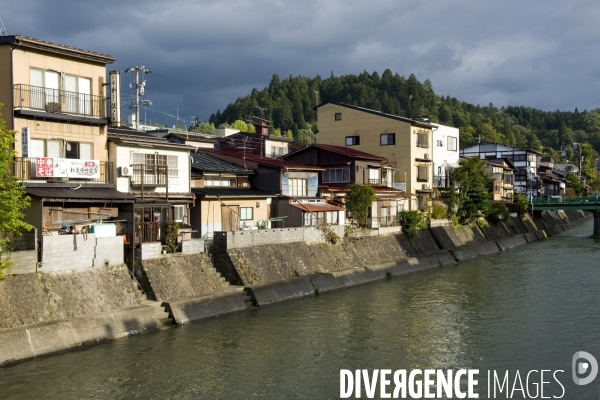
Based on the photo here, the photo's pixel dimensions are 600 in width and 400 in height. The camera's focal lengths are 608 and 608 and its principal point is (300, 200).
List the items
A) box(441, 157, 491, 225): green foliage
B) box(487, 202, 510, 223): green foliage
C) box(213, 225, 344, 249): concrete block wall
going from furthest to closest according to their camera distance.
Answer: box(487, 202, 510, 223): green foliage, box(441, 157, 491, 225): green foliage, box(213, 225, 344, 249): concrete block wall

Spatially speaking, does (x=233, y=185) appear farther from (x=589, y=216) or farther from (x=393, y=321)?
(x=589, y=216)

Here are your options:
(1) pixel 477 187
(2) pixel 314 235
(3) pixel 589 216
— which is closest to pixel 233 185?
(2) pixel 314 235

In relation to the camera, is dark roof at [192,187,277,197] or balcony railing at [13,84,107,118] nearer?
balcony railing at [13,84,107,118]

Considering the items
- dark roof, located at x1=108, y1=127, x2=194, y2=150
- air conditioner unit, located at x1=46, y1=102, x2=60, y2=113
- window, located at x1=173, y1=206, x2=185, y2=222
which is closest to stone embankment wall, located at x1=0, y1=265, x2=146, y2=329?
dark roof, located at x1=108, y1=127, x2=194, y2=150

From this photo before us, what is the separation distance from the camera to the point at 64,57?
26.4m

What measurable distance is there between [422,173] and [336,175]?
43.5 feet

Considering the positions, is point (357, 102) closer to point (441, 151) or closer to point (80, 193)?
point (441, 151)

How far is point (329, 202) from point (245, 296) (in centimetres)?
1893

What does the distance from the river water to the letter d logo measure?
0.20 meters

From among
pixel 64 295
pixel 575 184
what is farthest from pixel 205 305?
pixel 575 184

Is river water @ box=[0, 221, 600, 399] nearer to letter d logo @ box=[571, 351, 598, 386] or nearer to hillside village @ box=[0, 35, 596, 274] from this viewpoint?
letter d logo @ box=[571, 351, 598, 386]

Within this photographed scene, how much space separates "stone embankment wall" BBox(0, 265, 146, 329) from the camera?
67.9 feet

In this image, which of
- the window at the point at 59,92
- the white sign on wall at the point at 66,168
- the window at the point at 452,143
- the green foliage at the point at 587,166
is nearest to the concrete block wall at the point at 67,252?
the white sign on wall at the point at 66,168

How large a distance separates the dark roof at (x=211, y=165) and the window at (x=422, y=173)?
2375cm
